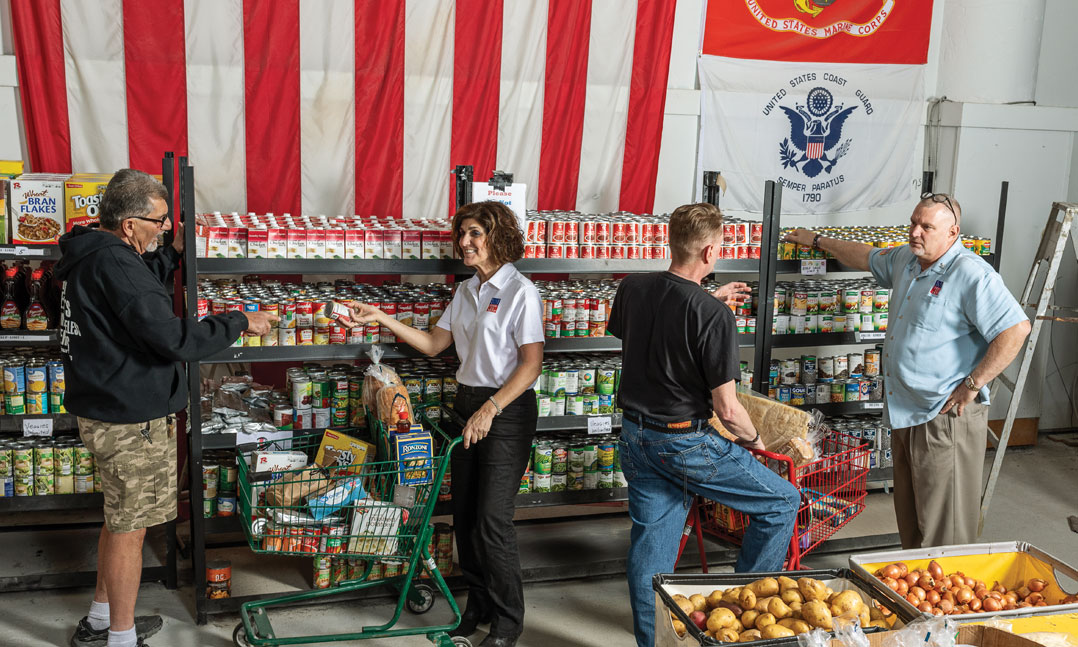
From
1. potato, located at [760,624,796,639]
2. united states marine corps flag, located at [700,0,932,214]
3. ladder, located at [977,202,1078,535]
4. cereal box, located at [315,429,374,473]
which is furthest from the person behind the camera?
united states marine corps flag, located at [700,0,932,214]

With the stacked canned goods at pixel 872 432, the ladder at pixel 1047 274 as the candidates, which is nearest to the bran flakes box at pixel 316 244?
the stacked canned goods at pixel 872 432

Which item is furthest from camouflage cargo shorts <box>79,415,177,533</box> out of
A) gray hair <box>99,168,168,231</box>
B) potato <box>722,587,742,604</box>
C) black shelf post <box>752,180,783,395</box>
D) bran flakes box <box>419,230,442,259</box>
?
black shelf post <box>752,180,783,395</box>

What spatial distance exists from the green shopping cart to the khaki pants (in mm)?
2124

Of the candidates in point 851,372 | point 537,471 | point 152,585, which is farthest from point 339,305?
point 851,372

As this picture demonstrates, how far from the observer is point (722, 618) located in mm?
2771

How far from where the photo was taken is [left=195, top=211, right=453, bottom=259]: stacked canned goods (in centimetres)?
411

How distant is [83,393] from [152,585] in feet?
4.54

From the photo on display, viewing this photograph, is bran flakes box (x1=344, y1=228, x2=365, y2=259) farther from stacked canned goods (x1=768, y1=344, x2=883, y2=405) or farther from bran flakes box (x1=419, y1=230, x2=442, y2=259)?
stacked canned goods (x1=768, y1=344, x2=883, y2=405)

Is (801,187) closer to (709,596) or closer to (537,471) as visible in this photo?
(537,471)

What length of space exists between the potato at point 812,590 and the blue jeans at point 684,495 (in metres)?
0.73

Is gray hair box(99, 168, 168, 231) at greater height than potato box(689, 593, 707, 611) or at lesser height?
greater

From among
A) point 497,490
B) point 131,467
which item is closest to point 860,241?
point 497,490

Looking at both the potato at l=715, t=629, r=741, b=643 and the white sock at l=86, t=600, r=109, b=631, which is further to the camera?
the white sock at l=86, t=600, r=109, b=631

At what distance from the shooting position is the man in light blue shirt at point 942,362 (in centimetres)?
408
